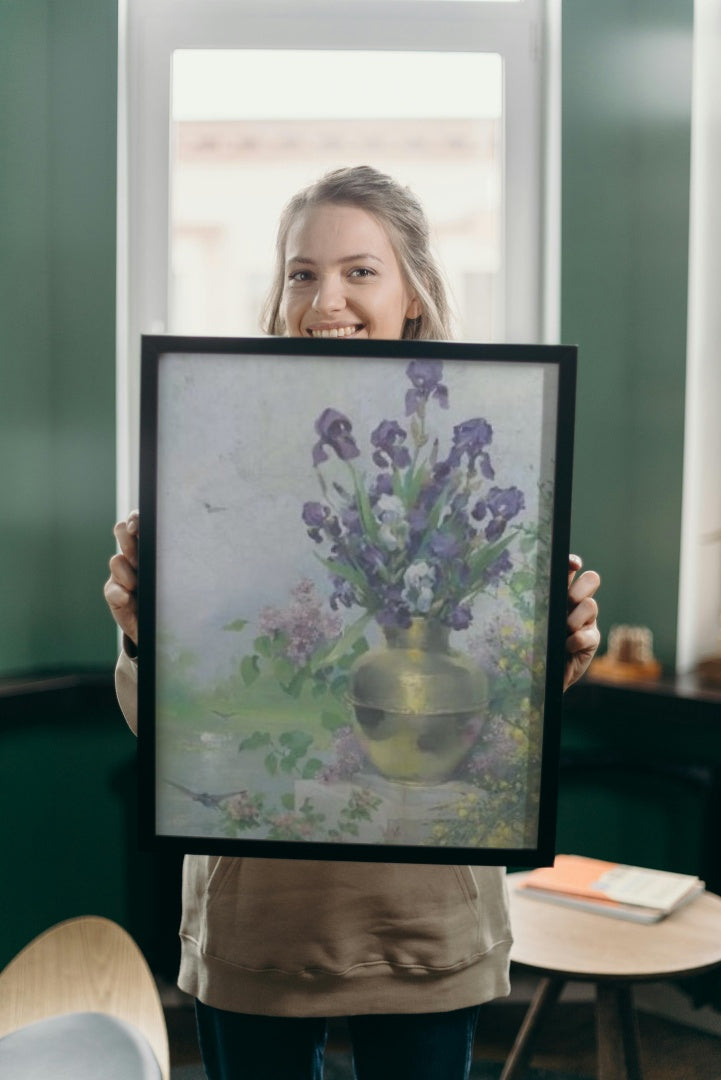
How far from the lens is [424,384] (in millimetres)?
981

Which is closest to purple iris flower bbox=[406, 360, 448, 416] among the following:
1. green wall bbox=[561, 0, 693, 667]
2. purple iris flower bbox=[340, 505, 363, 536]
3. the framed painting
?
the framed painting

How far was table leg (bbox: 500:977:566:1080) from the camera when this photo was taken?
1.93 m

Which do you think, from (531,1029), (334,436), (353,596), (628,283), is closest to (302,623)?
(353,596)

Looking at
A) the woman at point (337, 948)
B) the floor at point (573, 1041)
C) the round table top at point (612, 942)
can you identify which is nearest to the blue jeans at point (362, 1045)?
the woman at point (337, 948)

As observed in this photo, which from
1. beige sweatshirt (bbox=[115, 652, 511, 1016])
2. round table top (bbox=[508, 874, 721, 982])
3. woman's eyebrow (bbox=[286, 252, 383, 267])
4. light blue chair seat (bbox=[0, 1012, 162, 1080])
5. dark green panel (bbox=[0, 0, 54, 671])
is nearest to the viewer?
light blue chair seat (bbox=[0, 1012, 162, 1080])

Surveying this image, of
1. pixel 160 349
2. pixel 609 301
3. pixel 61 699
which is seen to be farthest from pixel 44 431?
pixel 160 349

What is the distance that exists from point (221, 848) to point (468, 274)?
2.04 m

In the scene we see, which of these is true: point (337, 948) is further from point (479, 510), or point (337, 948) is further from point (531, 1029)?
point (531, 1029)

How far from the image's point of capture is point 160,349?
98 centimetres

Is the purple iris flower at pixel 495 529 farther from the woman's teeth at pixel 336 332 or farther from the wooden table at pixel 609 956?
the wooden table at pixel 609 956

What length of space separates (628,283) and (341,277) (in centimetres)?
170

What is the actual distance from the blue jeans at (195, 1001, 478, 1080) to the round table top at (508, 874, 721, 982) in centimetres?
64

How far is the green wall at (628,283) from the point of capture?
261cm

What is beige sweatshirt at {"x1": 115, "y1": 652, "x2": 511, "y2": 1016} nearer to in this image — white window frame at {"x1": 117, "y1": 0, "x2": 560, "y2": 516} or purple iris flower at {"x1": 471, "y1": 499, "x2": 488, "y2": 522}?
purple iris flower at {"x1": 471, "y1": 499, "x2": 488, "y2": 522}
